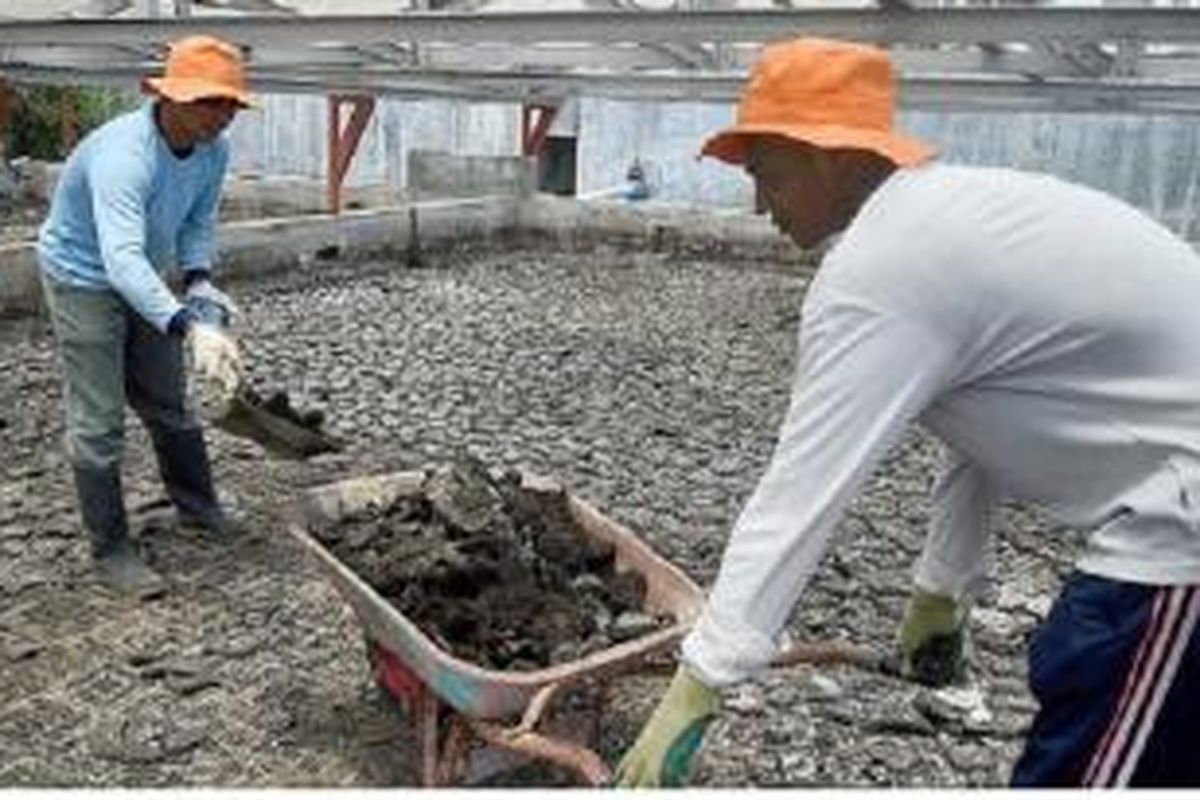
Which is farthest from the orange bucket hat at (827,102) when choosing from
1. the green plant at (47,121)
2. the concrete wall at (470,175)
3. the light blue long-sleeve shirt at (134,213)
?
the green plant at (47,121)

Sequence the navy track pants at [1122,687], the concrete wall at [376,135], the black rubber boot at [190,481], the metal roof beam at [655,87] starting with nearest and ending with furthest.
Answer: the navy track pants at [1122,687] < the black rubber boot at [190,481] < the metal roof beam at [655,87] < the concrete wall at [376,135]

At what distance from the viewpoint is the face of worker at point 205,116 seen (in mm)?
4105

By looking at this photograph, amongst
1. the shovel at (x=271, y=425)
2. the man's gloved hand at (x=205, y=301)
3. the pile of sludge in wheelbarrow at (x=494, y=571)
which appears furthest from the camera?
the man's gloved hand at (x=205, y=301)

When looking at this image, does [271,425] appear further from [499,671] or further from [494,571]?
[499,671]

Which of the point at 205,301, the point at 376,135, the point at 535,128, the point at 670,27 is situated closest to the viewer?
the point at 205,301

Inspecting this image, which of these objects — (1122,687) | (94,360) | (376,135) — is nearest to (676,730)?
(1122,687)

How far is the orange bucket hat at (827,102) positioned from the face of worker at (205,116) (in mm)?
2412

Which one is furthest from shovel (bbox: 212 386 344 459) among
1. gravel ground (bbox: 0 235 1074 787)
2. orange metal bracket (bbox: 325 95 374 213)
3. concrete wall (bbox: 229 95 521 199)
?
concrete wall (bbox: 229 95 521 199)

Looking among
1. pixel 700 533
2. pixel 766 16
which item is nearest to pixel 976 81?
pixel 766 16

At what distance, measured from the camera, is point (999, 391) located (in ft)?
6.83

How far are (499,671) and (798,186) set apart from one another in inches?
52.4

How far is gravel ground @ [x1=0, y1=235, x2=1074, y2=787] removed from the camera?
3545 millimetres

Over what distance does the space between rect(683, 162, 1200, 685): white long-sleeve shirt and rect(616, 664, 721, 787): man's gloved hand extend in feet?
0.13

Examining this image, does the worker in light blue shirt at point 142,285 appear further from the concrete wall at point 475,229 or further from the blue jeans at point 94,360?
the concrete wall at point 475,229
